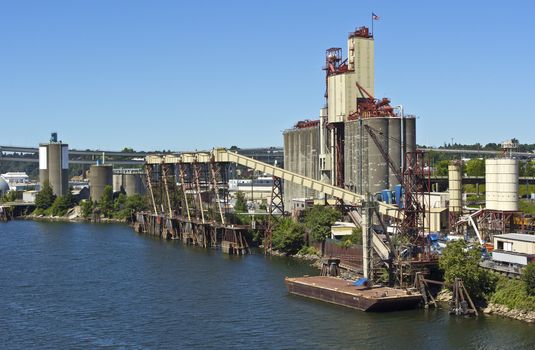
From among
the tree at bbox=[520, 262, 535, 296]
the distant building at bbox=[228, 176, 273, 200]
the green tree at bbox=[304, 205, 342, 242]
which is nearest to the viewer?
the tree at bbox=[520, 262, 535, 296]

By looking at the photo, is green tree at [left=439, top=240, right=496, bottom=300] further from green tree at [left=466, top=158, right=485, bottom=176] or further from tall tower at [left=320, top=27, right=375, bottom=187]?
green tree at [left=466, top=158, right=485, bottom=176]

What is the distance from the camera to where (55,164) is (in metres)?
167

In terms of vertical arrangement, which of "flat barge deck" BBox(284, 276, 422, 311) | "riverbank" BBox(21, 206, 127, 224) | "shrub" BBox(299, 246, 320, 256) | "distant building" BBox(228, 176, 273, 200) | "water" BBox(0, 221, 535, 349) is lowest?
"water" BBox(0, 221, 535, 349)

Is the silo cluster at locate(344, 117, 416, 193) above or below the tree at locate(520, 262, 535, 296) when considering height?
above

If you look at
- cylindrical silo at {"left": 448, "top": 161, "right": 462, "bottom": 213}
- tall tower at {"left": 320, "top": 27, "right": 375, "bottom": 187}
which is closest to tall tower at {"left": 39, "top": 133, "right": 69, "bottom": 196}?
tall tower at {"left": 320, "top": 27, "right": 375, "bottom": 187}

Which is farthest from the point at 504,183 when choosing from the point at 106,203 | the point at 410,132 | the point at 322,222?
the point at 106,203

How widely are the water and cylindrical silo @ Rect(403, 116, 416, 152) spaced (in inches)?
953

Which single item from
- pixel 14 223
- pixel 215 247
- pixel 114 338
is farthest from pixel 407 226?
pixel 14 223

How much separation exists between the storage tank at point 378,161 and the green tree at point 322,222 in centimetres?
971

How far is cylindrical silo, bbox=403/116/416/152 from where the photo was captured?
94.5 m

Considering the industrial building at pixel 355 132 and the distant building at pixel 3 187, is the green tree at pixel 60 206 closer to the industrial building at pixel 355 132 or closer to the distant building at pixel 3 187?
the distant building at pixel 3 187

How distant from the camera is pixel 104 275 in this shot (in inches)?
2864

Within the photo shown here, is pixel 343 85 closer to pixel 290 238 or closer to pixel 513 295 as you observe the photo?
pixel 290 238

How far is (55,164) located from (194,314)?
120334 mm
